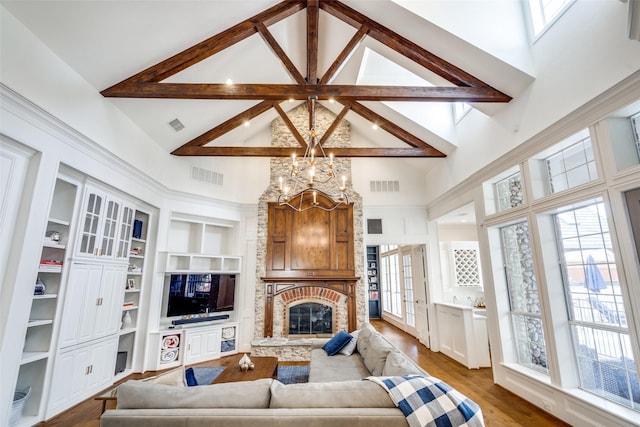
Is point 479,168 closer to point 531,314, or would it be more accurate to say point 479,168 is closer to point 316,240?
point 531,314

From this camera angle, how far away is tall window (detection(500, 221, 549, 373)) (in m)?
Result: 3.76

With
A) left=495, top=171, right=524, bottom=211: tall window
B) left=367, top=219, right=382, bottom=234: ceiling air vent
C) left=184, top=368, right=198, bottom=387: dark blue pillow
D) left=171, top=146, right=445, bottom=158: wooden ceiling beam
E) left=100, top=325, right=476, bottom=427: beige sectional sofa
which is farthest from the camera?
left=367, top=219, right=382, bottom=234: ceiling air vent

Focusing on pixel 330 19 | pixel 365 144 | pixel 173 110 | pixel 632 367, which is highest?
pixel 330 19

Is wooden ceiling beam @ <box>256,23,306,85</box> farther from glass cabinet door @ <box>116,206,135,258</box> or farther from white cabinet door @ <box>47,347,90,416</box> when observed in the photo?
white cabinet door @ <box>47,347,90,416</box>

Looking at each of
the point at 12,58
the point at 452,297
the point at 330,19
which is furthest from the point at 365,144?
the point at 12,58

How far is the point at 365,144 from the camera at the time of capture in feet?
24.4

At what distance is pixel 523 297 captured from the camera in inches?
160

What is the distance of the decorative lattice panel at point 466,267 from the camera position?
7008 millimetres

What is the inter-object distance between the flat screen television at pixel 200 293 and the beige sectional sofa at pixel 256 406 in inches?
156

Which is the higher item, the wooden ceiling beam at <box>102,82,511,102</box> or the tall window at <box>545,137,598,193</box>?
the wooden ceiling beam at <box>102,82,511,102</box>

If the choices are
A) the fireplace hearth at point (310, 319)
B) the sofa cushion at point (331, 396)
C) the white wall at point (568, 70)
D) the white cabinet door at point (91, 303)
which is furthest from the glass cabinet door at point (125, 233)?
the white wall at point (568, 70)

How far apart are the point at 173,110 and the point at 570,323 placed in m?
6.37

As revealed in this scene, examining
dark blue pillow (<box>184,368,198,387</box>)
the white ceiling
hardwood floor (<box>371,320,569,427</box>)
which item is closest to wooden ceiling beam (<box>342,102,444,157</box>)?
the white ceiling

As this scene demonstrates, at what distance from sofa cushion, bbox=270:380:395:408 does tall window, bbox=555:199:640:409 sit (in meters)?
2.62
